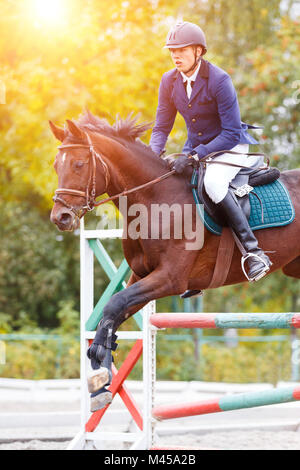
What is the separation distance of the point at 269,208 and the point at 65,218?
1448 millimetres

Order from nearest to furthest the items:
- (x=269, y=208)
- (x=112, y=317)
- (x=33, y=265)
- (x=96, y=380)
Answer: (x=96, y=380) → (x=112, y=317) → (x=269, y=208) → (x=33, y=265)

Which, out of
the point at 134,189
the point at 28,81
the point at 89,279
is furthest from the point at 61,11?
the point at 134,189

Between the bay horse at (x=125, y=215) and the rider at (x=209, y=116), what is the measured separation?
0.66 ft

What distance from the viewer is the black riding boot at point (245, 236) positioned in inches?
168

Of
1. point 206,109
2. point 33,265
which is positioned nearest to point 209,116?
point 206,109

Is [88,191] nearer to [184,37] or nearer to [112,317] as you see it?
[112,317]

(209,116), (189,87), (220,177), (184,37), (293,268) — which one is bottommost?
(293,268)

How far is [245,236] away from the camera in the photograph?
4.28 meters

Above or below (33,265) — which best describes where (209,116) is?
above

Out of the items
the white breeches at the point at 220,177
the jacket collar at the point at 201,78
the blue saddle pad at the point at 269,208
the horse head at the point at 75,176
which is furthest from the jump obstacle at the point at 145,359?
the jacket collar at the point at 201,78

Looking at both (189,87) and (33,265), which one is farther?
(33,265)

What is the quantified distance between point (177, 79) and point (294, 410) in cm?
503

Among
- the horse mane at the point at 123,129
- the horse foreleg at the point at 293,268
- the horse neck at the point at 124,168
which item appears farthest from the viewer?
the horse foreleg at the point at 293,268

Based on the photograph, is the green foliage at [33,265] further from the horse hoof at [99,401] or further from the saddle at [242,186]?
the horse hoof at [99,401]
